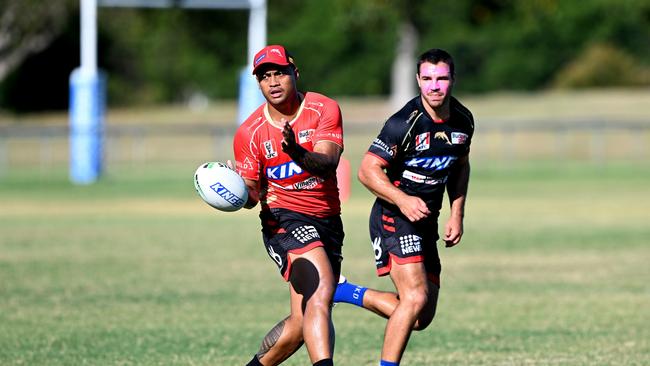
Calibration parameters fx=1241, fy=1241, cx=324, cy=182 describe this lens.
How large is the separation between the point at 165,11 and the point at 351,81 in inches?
586

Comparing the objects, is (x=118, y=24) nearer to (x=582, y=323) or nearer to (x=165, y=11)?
(x=165, y=11)

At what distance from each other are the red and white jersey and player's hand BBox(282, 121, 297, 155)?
49cm

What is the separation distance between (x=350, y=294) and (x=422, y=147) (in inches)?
52.9

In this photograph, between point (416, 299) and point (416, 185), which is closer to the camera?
point (416, 299)

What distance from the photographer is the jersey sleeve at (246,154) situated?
747cm

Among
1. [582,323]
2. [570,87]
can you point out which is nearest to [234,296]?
[582,323]

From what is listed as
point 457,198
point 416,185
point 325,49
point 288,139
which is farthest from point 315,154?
point 325,49

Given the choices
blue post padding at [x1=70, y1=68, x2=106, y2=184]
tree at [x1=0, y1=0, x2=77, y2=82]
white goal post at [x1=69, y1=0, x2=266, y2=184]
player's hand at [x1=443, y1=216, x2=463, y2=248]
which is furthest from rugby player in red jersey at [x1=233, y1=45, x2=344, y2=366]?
tree at [x1=0, y1=0, x2=77, y2=82]

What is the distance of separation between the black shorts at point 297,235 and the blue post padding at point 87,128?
28.3m

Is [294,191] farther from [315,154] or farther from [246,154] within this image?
[315,154]

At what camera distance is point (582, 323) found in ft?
35.4

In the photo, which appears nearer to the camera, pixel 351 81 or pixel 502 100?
pixel 502 100

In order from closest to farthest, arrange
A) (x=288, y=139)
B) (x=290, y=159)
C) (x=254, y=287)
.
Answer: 1. (x=288, y=139)
2. (x=290, y=159)
3. (x=254, y=287)

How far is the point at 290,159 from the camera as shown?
7.40 meters
